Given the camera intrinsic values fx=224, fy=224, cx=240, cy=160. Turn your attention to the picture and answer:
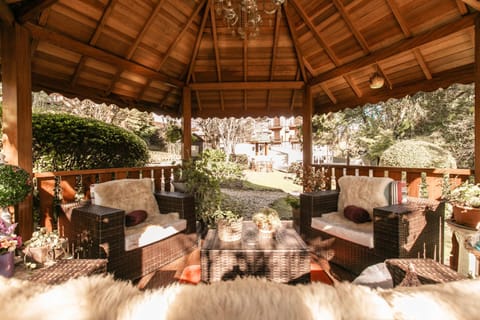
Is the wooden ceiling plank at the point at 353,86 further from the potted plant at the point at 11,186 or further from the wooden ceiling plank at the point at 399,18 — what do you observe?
the potted plant at the point at 11,186

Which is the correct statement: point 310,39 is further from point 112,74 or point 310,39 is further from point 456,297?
point 456,297

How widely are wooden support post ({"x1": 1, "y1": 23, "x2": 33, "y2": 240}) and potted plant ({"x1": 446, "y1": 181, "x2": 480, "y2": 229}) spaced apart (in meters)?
4.55

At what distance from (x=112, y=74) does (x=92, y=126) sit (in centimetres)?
105

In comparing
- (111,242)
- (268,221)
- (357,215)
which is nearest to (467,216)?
(357,215)

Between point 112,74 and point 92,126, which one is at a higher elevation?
point 112,74

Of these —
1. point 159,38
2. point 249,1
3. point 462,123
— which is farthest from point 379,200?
point 462,123

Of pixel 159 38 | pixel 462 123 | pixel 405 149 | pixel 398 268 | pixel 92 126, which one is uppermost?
pixel 159 38

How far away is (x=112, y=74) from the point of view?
4.21 metres

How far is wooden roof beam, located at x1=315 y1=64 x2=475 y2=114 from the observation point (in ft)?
11.1

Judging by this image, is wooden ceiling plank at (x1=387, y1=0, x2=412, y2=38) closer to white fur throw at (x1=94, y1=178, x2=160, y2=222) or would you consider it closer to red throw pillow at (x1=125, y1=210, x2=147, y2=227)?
white fur throw at (x1=94, y1=178, x2=160, y2=222)

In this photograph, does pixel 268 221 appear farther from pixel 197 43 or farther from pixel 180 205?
pixel 197 43

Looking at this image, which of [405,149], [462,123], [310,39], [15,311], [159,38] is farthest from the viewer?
[462,123]

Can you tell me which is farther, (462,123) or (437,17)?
(462,123)

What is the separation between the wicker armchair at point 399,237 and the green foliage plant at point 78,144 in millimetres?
4036
